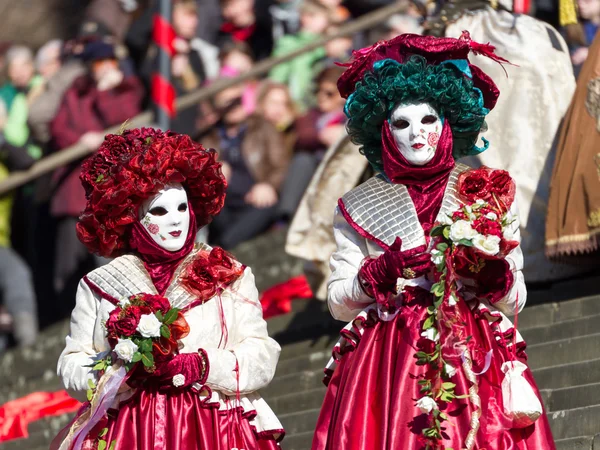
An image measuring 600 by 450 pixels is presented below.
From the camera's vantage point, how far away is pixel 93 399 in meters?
8.20

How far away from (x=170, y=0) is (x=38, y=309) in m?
3.03

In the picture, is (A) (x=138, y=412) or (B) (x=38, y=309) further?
(B) (x=38, y=309)

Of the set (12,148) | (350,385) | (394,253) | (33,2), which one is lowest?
(350,385)

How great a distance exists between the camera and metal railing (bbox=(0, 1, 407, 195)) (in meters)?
14.8

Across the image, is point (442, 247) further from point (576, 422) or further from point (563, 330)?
→ point (563, 330)

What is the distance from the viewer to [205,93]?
1567 cm

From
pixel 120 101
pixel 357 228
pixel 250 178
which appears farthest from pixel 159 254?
pixel 120 101

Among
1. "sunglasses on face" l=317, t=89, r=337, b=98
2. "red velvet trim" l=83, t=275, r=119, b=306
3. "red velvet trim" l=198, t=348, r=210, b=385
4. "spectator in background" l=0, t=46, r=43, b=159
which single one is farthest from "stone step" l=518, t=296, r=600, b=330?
"spectator in background" l=0, t=46, r=43, b=159

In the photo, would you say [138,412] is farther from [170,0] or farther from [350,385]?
[170,0]

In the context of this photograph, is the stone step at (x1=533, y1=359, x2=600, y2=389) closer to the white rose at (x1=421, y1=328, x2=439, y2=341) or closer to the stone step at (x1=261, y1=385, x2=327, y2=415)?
the stone step at (x1=261, y1=385, x2=327, y2=415)

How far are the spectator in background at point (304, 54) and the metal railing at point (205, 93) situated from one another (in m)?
0.07

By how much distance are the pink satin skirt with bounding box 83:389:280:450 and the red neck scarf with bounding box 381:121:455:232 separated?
3.70 ft

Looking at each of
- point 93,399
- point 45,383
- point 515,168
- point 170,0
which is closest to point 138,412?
point 93,399

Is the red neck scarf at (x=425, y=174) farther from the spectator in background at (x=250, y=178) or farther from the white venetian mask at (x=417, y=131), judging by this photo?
the spectator in background at (x=250, y=178)
